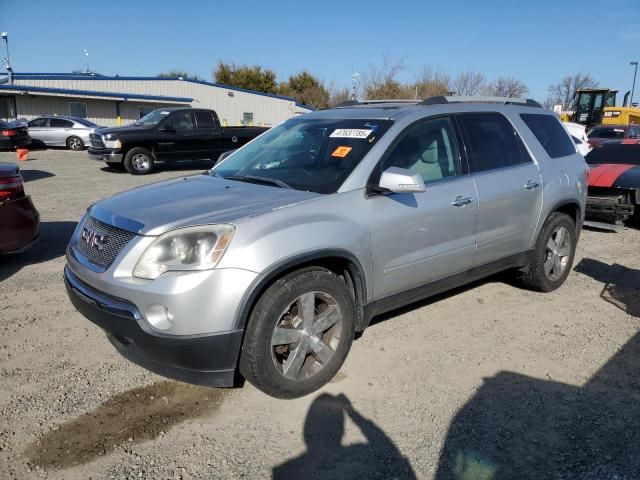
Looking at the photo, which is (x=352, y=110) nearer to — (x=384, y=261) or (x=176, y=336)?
(x=384, y=261)

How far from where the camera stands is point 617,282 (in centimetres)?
574

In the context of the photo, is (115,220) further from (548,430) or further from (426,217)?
(548,430)

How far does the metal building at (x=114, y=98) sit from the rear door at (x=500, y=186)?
1209 inches

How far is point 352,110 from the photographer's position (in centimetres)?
443

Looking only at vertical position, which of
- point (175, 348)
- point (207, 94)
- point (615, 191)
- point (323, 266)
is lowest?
point (175, 348)

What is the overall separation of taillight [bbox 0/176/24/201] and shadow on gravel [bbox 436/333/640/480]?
4.78 m

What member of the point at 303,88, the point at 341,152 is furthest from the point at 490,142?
the point at 303,88

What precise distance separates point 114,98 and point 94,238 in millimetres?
32241

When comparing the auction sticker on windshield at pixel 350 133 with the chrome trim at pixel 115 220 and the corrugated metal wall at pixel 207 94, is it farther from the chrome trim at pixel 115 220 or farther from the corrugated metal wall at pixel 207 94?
the corrugated metal wall at pixel 207 94

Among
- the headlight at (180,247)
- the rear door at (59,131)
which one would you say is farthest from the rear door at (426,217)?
the rear door at (59,131)

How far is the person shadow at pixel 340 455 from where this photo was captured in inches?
104

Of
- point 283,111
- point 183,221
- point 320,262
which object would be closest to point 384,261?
point 320,262

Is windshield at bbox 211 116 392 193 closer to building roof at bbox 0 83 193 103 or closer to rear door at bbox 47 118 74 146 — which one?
rear door at bbox 47 118 74 146

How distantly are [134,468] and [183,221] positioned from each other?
131 centimetres
